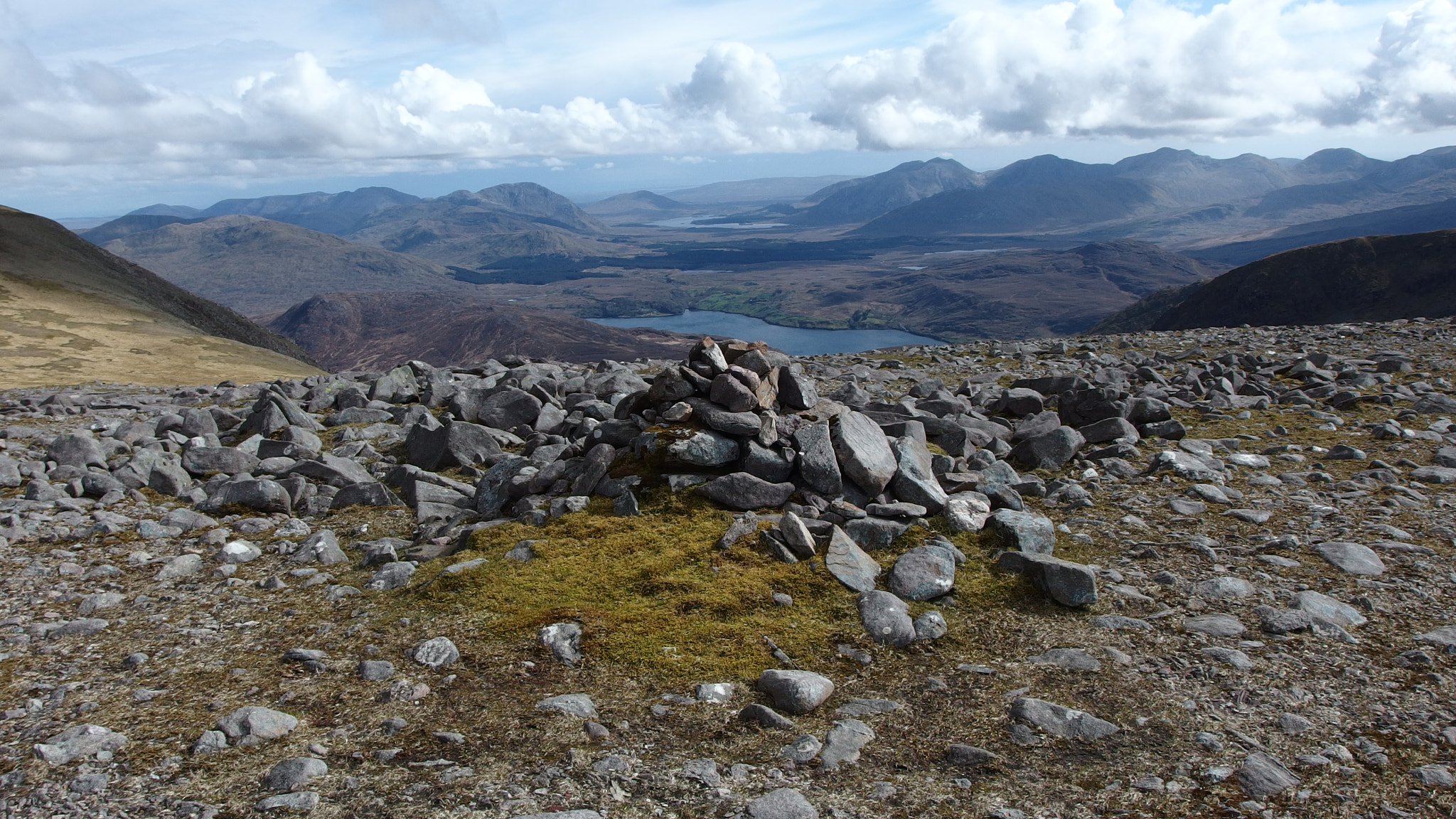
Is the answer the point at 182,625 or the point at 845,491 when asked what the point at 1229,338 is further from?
the point at 182,625

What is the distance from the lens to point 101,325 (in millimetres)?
66625

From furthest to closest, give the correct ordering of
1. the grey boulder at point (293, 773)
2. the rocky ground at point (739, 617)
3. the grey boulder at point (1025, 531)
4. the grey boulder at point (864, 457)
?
the grey boulder at point (864, 457) < the grey boulder at point (1025, 531) < the rocky ground at point (739, 617) < the grey boulder at point (293, 773)

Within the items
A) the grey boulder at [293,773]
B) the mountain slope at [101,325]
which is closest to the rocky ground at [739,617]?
the grey boulder at [293,773]

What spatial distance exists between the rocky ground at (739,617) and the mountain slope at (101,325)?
40210mm

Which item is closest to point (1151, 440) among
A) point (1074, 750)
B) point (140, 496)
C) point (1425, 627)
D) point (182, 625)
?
point (1425, 627)

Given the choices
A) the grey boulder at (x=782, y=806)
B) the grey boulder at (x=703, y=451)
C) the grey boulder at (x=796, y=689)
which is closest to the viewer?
the grey boulder at (x=782, y=806)

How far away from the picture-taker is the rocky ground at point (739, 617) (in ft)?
20.8

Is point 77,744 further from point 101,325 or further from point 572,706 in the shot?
point 101,325

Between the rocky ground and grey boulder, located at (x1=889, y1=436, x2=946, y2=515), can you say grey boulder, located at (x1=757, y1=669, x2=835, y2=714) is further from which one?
grey boulder, located at (x1=889, y1=436, x2=946, y2=515)

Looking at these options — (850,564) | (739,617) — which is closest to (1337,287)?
(850,564)

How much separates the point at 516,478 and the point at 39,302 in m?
84.4

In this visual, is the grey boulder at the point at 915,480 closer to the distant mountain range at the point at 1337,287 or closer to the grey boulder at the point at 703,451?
the grey boulder at the point at 703,451

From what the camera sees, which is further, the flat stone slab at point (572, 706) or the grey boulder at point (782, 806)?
the flat stone slab at point (572, 706)

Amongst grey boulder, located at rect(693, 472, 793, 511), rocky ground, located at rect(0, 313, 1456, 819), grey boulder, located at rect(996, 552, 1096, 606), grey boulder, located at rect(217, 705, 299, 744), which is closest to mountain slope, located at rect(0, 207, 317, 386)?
rocky ground, located at rect(0, 313, 1456, 819)
